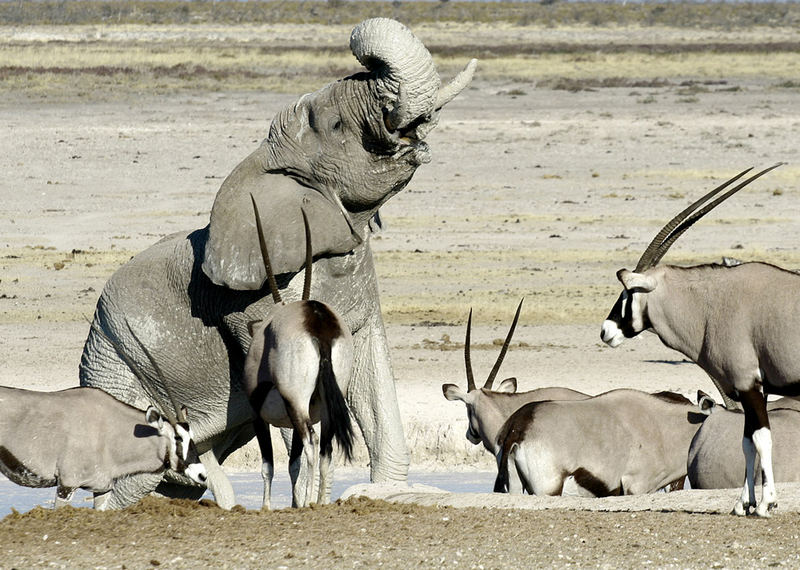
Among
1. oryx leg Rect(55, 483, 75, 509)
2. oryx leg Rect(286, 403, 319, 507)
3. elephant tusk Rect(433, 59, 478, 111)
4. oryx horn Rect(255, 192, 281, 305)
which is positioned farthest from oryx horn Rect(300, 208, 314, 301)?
oryx leg Rect(55, 483, 75, 509)

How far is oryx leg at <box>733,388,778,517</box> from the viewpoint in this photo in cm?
570

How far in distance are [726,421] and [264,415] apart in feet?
6.78

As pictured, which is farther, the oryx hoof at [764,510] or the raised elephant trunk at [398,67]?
the raised elephant trunk at [398,67]

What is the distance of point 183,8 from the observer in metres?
78.2

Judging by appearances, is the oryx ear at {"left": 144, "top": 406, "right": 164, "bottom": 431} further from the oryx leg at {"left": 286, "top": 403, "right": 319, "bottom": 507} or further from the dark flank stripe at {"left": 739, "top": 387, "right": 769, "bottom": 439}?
the dark flank stripe at {"left": 739, "top": 387, "right": 769, "bottom": 439}

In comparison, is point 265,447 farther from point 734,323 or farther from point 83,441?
point 734,323

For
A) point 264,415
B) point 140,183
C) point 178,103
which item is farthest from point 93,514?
point 178,103

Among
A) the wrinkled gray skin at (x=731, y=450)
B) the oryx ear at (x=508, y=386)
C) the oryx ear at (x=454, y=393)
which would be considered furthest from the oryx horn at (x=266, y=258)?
the oryx ear at (x=508, y=386)

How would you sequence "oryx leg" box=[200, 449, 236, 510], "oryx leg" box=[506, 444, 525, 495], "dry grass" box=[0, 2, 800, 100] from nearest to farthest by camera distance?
"oryx leg" box=[506, 444, 525, 495], "oryx leg" box=[200, 449, 236, 510], "dry grass" box=[0, 2, 800, 100]

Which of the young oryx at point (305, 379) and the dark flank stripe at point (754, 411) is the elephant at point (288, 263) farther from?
the dark flank stripe at point (754, 411)

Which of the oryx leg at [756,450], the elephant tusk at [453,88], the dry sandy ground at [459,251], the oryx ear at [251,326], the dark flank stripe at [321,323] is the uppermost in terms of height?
the elephant tusk at [453,88]

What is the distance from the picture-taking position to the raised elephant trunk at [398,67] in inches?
240

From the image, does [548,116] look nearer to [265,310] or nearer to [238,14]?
[265,310]

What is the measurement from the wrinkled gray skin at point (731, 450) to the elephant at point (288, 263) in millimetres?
1281
